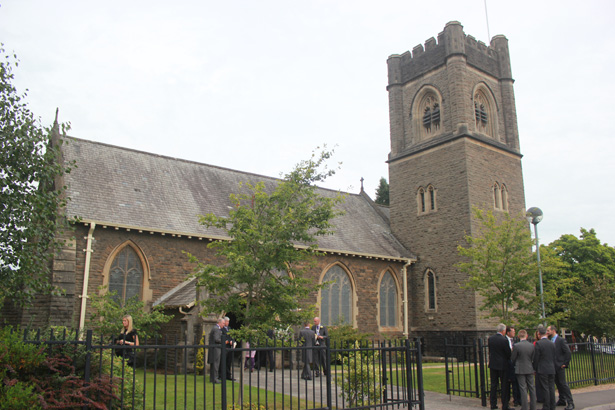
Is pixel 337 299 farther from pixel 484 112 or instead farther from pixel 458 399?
pixel 484 112

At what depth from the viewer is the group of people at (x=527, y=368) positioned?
9688 millimetres

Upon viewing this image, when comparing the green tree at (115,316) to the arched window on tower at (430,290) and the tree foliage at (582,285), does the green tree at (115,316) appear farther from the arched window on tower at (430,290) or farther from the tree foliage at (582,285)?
the arched window on tower at (430,290)

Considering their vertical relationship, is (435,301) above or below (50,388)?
above

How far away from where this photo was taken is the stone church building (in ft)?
56.5

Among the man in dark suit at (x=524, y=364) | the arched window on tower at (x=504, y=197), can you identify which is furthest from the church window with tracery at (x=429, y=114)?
the man in dark suit at (x=524, y=364)

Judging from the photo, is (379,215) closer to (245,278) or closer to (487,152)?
(487,152)

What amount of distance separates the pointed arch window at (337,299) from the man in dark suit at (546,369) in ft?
41.7

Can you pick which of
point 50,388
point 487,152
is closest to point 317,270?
point 487,152

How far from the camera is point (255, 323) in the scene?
1027 cm

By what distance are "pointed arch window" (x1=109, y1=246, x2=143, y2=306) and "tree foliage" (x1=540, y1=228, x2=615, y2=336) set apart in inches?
529

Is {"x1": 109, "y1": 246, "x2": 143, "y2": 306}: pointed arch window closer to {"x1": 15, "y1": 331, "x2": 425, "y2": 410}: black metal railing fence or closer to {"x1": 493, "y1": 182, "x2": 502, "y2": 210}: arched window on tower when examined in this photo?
{"x1": 15, "y1": 331, "x2": 425, "y2": 410}: black metal railing fence

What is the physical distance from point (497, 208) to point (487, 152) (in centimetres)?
287

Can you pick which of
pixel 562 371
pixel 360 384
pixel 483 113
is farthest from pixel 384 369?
pixel 483 113

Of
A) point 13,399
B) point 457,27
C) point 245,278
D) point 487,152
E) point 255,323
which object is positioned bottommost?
point 13,399
